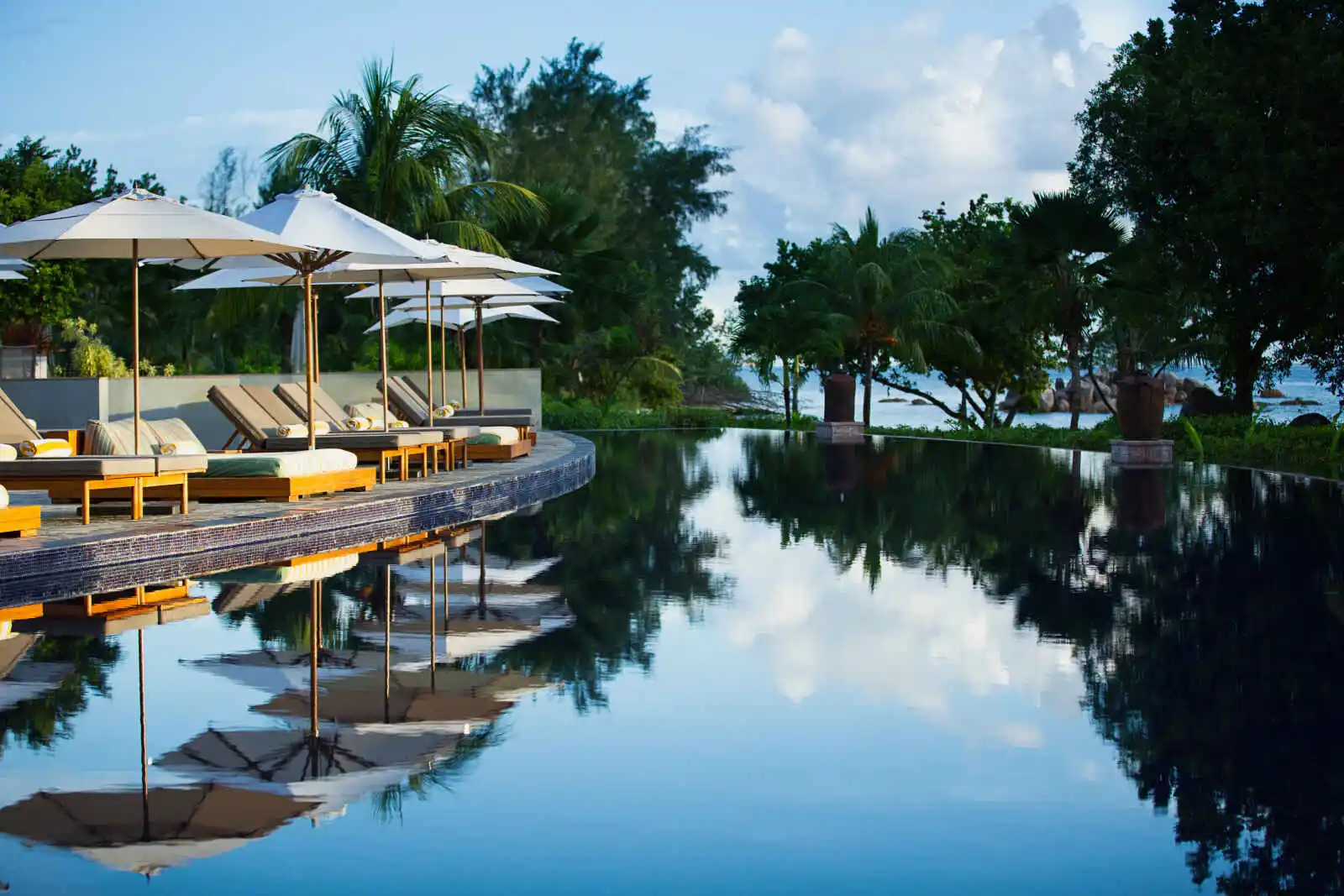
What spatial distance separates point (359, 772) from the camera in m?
4.49

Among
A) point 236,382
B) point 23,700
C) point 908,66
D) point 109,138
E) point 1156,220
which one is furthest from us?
point 109,138

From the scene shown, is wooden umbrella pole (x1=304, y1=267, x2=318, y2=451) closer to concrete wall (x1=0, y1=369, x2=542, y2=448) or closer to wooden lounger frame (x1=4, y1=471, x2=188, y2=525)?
wooden lounger frame (x1=4, y1=471, x2=188, y2=525)

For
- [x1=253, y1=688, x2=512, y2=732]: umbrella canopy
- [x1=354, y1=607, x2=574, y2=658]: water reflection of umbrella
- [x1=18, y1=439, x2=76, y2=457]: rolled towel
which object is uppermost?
[x1=18, y1=439, x2=76, y2=457]: rolled towel

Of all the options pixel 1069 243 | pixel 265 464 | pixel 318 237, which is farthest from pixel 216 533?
pixel 1069 243

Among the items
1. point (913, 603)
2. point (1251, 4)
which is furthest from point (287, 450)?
point (1251, 4)

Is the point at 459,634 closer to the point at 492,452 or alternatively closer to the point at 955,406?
the point at 492,452

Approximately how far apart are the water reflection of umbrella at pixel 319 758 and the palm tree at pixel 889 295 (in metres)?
28.4

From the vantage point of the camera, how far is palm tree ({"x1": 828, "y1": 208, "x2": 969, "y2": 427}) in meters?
32.8

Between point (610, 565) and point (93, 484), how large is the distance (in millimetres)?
3437

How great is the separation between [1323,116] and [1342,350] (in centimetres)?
713

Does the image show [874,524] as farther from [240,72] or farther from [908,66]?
[240,72]

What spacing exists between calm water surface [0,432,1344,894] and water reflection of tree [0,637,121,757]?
0.07 ft

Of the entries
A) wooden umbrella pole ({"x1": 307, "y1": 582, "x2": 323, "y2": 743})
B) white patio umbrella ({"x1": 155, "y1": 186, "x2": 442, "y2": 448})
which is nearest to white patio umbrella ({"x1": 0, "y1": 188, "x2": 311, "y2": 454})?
white patio umbrella ({"x1": 155, "y1": 186, "x2": 442, "y2": 448})

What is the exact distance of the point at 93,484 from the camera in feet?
31.9
